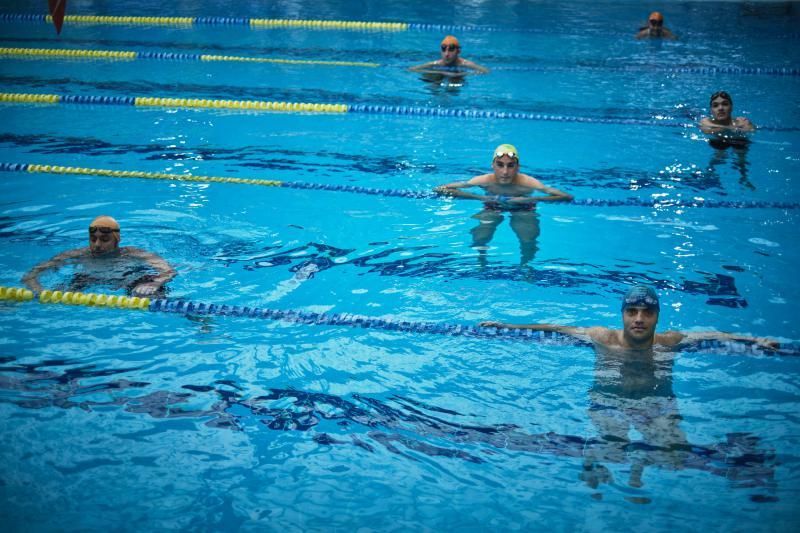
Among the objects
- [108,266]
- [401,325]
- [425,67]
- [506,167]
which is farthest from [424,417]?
[425,67]

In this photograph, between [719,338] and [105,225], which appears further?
[105,225]

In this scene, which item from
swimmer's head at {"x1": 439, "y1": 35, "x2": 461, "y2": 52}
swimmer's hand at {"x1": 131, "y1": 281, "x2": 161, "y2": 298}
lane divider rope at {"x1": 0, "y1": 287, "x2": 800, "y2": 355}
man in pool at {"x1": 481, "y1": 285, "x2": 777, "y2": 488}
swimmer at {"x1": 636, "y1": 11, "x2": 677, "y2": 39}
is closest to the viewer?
man in pool at {"x1": 481, "y1": 285, "x2": 777, "y2": 488}

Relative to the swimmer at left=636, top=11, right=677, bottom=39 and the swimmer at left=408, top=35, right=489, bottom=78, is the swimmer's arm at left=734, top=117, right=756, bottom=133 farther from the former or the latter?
the swimmer at left=636, top=11, right=677, bottom=39

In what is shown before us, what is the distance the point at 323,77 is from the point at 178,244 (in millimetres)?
5919

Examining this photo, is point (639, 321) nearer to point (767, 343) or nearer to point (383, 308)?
point (767, 343)

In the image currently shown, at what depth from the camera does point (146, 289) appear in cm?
553

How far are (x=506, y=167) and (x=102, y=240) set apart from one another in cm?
307

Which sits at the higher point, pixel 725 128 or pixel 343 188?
pixel 725 128

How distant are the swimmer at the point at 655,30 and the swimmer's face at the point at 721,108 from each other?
5.42m

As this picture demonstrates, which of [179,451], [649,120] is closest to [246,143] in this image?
[649,120]

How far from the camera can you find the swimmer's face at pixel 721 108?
9.00 m

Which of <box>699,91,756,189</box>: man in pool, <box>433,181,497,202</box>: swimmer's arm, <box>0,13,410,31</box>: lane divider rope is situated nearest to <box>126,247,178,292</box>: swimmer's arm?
<box>433,181,497,202</box>: swimmer's arm

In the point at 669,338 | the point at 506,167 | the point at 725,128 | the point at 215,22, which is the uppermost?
the point at 215,22

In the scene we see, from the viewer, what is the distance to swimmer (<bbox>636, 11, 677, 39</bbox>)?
14.0 metres
